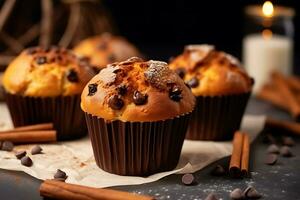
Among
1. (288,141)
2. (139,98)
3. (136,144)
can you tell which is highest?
(139,98)

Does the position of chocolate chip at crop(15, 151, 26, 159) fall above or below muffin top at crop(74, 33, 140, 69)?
below

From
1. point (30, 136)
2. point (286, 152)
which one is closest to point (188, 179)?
point (286, 152)

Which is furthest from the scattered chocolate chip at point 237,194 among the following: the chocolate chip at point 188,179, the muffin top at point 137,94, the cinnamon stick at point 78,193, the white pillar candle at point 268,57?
the white pillar candle at point 268,57

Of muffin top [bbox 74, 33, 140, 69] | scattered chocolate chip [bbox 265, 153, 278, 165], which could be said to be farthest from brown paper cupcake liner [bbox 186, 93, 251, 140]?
muffin top [bbox 74, 33, 140, 69]

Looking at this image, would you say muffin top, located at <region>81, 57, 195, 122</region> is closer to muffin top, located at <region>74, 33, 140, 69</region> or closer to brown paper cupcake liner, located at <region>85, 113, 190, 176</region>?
brown paper cupcake liner, located at <region>85, 113, 190, 176</region>

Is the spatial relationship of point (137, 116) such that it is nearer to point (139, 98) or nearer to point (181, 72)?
point (139, 98)

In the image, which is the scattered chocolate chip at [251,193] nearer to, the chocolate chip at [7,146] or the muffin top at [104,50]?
the chocolate chip at [7,146]
